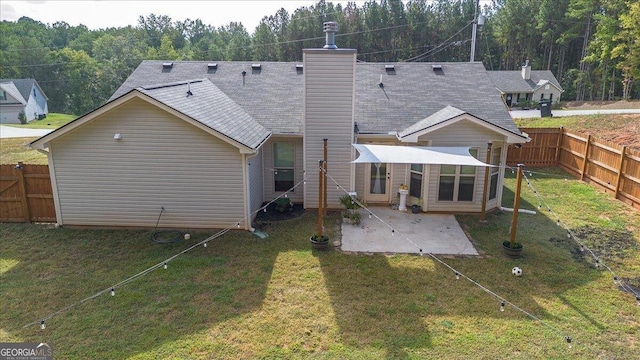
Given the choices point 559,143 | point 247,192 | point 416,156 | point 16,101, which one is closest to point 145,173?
point 247,192

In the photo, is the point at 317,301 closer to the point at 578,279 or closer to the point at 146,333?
the point at 146,333

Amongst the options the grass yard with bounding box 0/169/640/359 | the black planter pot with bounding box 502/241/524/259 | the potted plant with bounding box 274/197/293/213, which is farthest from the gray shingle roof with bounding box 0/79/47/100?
the black planter pot with bounding box 502/241/524/259

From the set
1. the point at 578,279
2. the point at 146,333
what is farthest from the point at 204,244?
the point at 578,279

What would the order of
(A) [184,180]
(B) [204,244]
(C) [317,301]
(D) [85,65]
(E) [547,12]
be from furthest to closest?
(D) [85,65]
(E) [547,12]
(A) [184,180]
(B) [204,244]
(C) [317,301]

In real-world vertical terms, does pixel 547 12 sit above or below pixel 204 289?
above

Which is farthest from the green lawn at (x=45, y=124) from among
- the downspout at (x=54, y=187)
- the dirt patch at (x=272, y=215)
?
the dirt patch at (x=272, y=215)

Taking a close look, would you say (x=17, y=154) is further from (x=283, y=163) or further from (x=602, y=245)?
(x=602, y=245)
